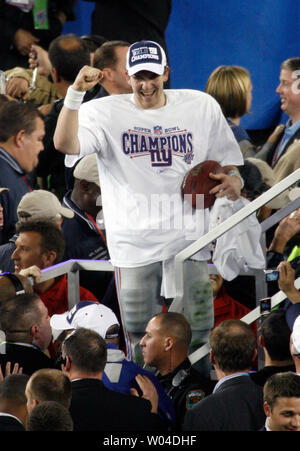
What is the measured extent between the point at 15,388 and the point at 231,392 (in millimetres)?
1009

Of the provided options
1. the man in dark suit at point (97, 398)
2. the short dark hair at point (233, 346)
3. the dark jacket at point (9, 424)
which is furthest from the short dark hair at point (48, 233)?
the dark jacket at point (9, 424)

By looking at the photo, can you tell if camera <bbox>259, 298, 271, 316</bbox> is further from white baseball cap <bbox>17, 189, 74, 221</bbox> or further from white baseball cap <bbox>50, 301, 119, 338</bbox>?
white baseball cap <bbox>17, 189, 74, 221</bbox>

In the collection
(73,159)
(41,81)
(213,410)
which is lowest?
(213,410)

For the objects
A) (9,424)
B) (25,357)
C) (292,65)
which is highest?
(292,65)

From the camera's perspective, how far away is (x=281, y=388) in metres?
4.43

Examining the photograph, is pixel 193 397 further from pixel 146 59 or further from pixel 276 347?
pixel 146 59

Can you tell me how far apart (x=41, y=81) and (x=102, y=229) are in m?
2.18

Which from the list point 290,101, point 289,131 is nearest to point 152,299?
point 289,131

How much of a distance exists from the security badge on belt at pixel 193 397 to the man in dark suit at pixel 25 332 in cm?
69

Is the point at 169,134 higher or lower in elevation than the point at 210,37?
lower

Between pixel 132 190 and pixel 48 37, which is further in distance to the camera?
pixel 48 37

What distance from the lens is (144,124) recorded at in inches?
219

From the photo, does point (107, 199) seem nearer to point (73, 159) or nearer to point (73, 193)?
point (73, 159)

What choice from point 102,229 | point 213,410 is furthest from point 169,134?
point 213,410
